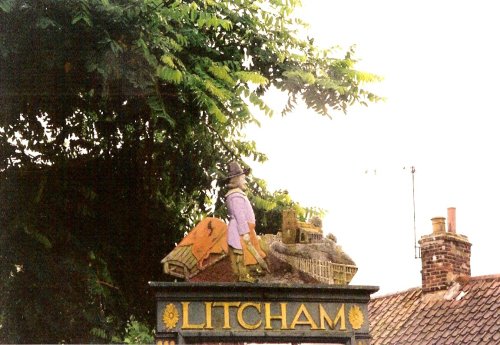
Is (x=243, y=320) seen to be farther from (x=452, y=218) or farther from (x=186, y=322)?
(x=452, y=218)

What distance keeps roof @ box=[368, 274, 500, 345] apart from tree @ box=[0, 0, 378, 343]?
616cm

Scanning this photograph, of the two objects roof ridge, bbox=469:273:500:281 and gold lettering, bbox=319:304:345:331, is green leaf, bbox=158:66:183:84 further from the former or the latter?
roof ridge, bbox=469:273:500:281

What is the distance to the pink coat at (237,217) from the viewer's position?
47.3 ft

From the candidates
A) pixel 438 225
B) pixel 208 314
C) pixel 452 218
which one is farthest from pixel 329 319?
pixel 452 218

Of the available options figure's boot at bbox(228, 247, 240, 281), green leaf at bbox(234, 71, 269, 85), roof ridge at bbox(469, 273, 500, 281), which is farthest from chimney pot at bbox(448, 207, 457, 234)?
figure's boot at bbox(228, 247, 240, 281)

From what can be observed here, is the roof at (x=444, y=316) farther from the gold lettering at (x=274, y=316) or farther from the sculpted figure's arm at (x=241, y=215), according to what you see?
the sculpted figure's arm at (x=241, y=215)

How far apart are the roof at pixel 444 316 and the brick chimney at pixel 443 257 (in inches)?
11.5

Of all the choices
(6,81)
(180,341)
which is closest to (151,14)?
(6,81)

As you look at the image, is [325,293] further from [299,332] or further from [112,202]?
[112,202]

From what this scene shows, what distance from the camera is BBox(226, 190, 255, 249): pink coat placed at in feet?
A: 47.3

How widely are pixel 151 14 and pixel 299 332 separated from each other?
5214 mm

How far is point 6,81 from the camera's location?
17297mm

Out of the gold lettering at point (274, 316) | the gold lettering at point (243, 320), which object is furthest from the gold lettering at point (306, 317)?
the gold lettering at point (243, 320)

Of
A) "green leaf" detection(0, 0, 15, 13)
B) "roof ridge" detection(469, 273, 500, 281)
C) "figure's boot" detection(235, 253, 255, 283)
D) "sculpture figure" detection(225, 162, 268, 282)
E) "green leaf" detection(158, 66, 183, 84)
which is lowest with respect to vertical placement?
"figure's boot" detection(235, 253, 255, 283)
